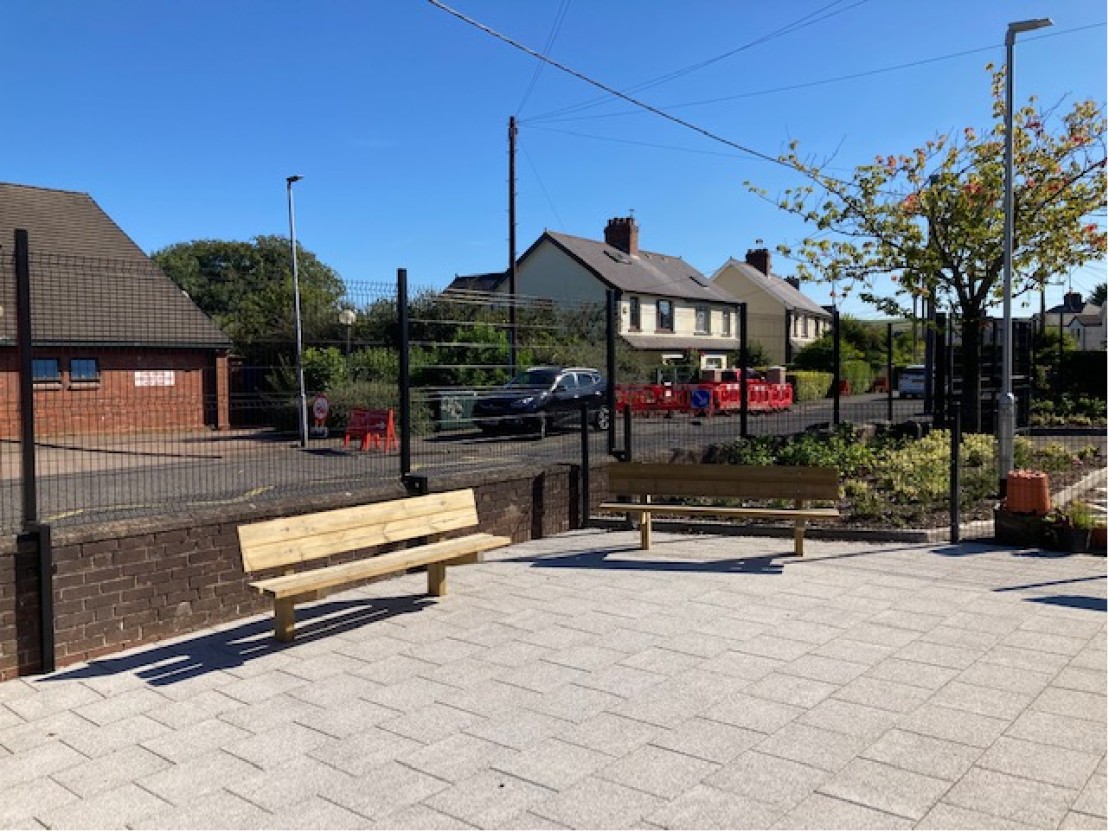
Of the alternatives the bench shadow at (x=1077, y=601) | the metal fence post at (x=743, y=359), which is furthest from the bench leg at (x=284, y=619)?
the metal fence post at (x=743, y=359)

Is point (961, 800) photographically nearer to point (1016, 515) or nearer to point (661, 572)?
point (661, 572)

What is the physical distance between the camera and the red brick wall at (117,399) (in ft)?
21.6

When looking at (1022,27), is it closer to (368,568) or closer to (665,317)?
(368,568)

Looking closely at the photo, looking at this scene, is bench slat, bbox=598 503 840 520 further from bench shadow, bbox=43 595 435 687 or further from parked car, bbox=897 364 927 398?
parked car, bbox=897 364 927 398

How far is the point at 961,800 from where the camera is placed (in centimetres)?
350

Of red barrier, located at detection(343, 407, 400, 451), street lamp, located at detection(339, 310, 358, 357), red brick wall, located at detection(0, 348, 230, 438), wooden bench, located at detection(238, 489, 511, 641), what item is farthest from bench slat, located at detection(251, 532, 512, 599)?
red barrier, located at detection(343, 407, 400, 451)

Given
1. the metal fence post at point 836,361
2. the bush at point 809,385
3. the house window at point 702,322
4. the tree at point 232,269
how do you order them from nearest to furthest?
1. the metal fence post at point 836,361
2. the bush at point 809,385
3. the house window at point 702,322
4. the tree at point 232,269

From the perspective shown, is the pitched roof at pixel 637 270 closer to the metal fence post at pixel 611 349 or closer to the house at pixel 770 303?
the house at pixel 770 303

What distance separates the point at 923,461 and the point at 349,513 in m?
7.79

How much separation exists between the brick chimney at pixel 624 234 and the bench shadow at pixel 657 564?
132 ft

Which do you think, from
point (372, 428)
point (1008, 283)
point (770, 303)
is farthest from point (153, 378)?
point (770, 303)

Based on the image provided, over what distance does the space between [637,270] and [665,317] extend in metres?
2.92

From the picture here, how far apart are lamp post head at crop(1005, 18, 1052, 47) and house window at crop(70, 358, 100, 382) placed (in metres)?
11.1

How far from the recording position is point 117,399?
290 inches
